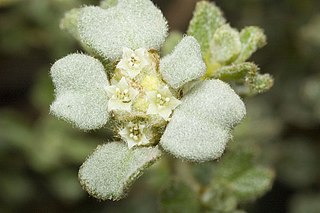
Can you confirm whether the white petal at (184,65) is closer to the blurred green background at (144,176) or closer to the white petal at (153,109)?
the white petal at (153,109)

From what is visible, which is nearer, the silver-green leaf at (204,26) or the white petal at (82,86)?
the white petal at (82,86)

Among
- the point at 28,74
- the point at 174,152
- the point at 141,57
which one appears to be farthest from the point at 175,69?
the point at 28,74

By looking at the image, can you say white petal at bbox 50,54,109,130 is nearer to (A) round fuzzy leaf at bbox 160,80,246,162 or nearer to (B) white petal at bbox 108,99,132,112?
(B) white petal at bbox 108,99,132,112

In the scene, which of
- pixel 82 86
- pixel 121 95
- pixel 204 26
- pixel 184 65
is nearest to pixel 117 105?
pixel 121 95

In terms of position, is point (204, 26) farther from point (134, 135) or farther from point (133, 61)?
point (134, 135)

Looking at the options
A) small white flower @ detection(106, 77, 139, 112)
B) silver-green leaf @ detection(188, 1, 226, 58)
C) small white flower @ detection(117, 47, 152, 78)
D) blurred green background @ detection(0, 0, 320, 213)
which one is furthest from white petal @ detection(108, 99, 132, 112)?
blurred green background @ detection(0, 0, 320, 213)

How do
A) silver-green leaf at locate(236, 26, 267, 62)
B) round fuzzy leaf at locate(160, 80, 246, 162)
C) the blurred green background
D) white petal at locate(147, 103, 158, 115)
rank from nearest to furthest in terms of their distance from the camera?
Answer: round fuzzy leaf at locate(160, 80, 246, 162) < white petal at locate(147, 103, 158, 115) < silver-green leaf at locate(236, 26, 267, 62) < the blurred green background

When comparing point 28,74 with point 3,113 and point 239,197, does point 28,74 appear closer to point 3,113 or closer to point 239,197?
point 3,113

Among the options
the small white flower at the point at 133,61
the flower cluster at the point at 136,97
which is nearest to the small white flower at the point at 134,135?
the flower cluster at the point at 136,97
